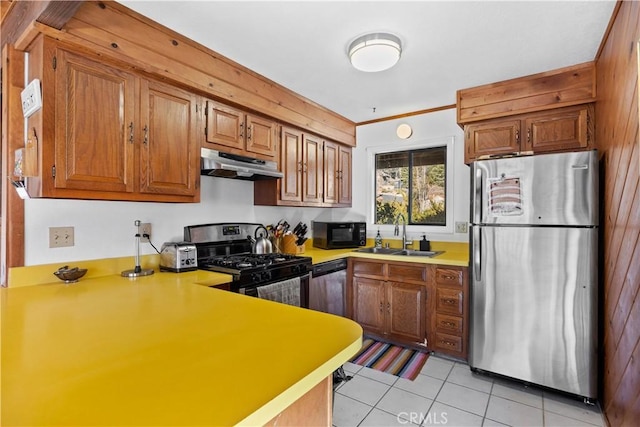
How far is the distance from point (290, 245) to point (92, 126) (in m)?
1.93

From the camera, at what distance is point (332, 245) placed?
11.6 feet

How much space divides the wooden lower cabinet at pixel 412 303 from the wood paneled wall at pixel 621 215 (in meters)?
0.96

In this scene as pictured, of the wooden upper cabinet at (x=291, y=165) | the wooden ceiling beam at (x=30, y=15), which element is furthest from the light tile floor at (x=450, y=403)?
the wooden ceiling beam at (x=30, y=15)

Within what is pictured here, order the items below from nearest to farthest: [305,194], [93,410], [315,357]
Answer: [93,410] → [315,357] → [305,194]

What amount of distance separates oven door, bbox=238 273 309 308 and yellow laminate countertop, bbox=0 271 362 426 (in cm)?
72

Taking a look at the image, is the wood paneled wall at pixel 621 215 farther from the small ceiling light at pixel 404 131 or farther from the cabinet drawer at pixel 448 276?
the small ceiling light at pixel 404 131

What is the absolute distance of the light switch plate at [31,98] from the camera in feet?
4.94

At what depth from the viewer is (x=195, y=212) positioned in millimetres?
2557

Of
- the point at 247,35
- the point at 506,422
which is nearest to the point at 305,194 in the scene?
the point at 247,35

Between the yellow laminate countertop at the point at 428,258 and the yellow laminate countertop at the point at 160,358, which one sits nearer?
the yellow laminate countertop at the point at 160,358

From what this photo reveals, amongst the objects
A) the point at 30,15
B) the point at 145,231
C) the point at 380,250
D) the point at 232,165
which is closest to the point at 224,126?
the point at 232,165

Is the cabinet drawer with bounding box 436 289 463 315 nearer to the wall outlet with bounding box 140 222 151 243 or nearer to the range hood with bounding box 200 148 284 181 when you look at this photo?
the range hood with bounding box 200 148 284 181

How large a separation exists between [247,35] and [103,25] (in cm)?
75

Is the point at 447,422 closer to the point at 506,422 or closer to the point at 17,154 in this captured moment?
the point at 506,422
